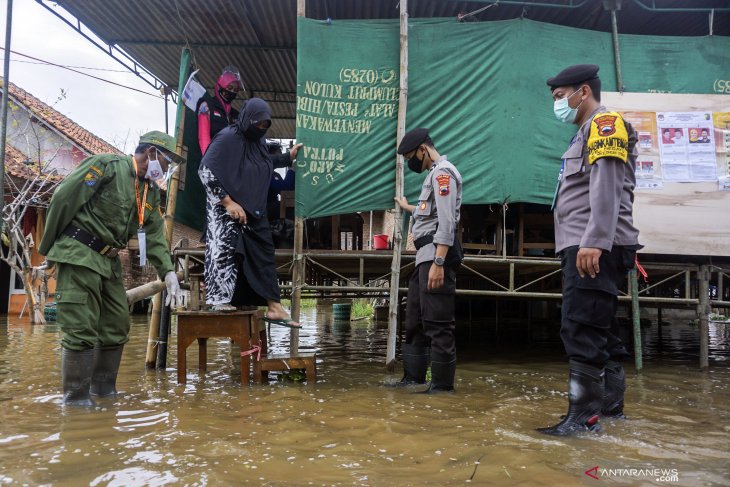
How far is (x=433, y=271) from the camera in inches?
143

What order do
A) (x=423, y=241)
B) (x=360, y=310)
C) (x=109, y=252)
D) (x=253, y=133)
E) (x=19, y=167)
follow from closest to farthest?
(x=109, y=252)
(x=423, y=241)
(x=253, y=133)
(x=19, y=167)
(x=360, y=310)

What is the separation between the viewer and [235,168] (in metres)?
4.17

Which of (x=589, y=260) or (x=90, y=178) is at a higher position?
(x=90, y=178)

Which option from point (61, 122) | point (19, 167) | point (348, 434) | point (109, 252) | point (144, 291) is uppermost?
point (61, 122)

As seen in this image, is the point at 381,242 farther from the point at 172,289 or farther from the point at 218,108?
the point at 172,289

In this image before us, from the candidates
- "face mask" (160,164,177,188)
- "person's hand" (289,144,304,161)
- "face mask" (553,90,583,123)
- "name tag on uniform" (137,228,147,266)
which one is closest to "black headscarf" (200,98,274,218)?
"face mask" (160,164,177,188)

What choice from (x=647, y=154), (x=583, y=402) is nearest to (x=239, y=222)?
(x=583, y=402)

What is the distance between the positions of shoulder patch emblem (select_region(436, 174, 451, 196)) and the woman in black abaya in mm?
1500

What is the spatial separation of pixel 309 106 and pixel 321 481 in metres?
3.82

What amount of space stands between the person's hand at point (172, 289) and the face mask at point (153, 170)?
701 millimetres

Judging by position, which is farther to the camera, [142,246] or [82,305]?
[142,246]

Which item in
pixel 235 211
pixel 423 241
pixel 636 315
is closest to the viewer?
pixel 423 241

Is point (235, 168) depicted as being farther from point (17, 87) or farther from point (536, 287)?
point (17, 87)

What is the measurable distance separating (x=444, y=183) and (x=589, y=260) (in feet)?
4.36
